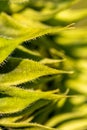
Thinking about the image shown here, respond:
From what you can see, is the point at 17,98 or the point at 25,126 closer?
the point at 17,98

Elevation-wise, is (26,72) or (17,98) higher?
(26,72)

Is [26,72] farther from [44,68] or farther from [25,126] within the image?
[25,126]

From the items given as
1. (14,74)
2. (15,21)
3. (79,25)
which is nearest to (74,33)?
(79,25)

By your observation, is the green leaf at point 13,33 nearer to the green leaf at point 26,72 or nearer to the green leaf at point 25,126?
the green leaf at point 26,72

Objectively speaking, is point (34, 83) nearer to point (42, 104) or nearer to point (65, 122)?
point (42, 104)

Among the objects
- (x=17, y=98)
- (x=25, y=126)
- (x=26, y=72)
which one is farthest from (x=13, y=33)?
(x=25, y=126)

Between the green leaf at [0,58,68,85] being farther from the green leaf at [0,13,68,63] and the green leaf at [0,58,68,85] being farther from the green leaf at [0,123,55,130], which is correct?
the green leaf at [0,123,55,130]

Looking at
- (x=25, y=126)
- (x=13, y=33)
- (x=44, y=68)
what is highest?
(x=13, y=33)

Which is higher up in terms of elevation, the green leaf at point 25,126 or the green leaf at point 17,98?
the green leaf at point 17,98

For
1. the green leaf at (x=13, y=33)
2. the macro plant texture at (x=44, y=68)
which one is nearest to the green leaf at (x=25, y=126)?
the macro plant texture at (x=44, y=68)
